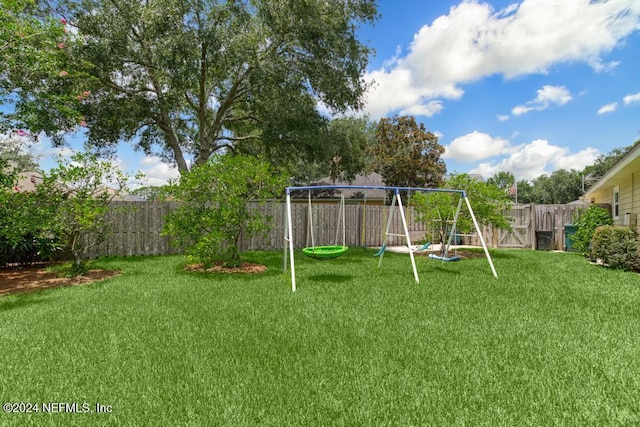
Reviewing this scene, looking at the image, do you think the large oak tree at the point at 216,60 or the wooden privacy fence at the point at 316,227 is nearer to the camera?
the wooden privacy fence at the point at 316,227

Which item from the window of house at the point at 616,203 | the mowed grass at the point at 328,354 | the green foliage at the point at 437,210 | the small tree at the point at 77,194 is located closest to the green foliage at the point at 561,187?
the window of house at the point at 616,203

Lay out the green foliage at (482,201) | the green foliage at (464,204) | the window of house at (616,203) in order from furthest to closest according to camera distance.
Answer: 1. the window of house at (616,203)
2. the green foliage at (482,201)
3. the green foliage at (464,204)

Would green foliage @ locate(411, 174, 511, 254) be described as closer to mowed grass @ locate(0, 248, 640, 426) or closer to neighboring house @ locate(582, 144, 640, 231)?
neighboring house @ locate(582, 144, 640, 231)

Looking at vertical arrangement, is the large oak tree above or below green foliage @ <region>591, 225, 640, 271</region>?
above

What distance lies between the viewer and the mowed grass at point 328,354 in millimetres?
2254

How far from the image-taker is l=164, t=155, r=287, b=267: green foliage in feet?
24.6

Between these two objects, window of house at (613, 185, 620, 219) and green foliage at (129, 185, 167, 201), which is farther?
window of house at (613, 185, 620, 219)

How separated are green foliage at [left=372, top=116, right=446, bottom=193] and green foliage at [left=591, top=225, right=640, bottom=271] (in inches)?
660

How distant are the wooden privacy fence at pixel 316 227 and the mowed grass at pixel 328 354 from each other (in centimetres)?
417

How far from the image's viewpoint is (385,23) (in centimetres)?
1418

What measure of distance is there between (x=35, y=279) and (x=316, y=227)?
8.15 metres

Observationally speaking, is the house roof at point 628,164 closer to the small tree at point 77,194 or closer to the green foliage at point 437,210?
the green foliage at point 437,210

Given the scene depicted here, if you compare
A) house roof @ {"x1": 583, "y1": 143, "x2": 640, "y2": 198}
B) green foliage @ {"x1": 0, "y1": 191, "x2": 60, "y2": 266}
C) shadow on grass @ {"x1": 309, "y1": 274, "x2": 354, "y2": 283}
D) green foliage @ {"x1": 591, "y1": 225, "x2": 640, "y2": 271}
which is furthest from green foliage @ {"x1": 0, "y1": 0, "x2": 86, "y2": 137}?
green foliage @ {"x1": 591, "y1": 225, "x2": 640, "y2": 271}

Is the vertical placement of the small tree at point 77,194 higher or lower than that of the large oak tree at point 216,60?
lower
